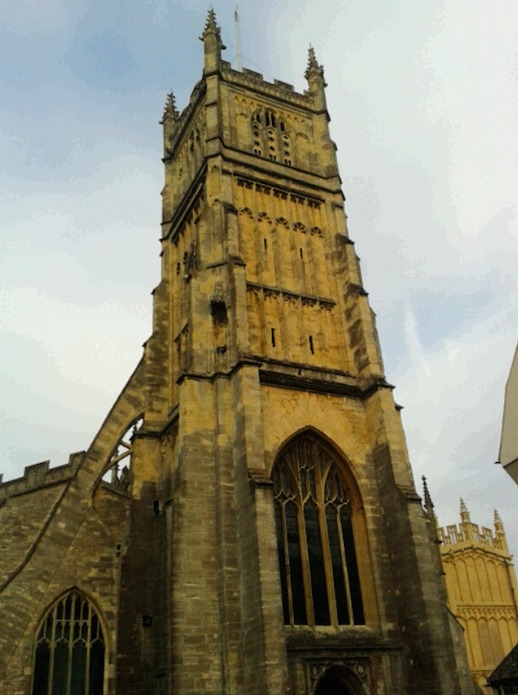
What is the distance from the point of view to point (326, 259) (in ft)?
82.6

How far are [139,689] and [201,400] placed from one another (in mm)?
8082

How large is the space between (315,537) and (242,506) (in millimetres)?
2990

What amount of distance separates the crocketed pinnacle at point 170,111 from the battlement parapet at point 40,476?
16.8 m

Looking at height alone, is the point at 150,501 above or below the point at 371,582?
above

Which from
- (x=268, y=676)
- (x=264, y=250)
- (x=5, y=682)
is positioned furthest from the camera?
(x=264, y=250)

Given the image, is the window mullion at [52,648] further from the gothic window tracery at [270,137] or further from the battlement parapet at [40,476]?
the gothic window tracery at [270,137]

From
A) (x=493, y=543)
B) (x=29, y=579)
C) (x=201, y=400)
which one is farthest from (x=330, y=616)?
(x=493, y=543)

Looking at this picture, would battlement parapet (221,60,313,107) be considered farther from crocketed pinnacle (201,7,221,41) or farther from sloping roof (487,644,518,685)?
sloping roof (487,644,518,685)

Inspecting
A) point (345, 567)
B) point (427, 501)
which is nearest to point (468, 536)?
point (427, 501)

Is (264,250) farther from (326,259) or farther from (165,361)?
(165,361)

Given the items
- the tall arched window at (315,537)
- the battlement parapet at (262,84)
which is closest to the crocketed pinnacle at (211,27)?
the battlement parapet at (262,84)

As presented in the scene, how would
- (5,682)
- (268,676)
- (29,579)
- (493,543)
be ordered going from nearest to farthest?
1. (268,676)
2. (5,682)
3. (29,579)
4. (493,543)

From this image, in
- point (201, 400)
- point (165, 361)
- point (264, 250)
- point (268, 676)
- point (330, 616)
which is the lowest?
point (268, 676)

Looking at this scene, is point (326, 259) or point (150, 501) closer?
point (150, 501)
